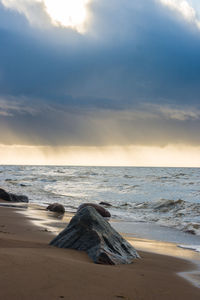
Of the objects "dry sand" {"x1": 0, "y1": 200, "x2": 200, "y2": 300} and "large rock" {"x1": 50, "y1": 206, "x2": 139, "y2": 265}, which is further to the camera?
"large rock" {"x1": 50, "y1": 206, "x2": 139, "y2": 265}

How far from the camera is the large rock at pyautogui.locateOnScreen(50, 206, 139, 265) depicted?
4293mm

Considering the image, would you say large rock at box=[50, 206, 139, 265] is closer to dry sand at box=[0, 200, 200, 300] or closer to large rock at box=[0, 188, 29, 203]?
dry sand at box=[0, 200, 200, 300]

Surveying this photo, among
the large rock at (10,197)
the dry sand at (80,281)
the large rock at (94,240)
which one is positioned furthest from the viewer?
the large rock at (10,197)

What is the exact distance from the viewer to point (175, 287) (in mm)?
3357

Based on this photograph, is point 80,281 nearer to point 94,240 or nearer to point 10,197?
point 94,240

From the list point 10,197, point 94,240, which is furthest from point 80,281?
point 10,197

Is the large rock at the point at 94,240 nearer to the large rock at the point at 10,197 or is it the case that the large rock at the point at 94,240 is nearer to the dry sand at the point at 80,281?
the dry sand at the point at 80,281

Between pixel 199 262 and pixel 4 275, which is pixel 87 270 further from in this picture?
pixel 199 262

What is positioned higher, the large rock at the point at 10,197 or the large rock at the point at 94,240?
the large rock at the point at 94,240

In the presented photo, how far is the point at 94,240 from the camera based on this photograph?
4.54m

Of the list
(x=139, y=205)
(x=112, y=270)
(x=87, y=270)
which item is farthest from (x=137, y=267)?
(x=139, y=205)

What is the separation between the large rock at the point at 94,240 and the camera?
429 cm

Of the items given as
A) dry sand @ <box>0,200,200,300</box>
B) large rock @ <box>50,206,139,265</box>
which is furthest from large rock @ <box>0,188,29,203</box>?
dry sand @ <box>0,200,200,300</box>

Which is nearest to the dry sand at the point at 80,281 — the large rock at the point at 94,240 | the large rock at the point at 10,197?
the large rock at the point at 94,240
